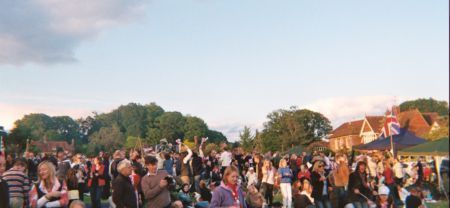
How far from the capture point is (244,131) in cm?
5309

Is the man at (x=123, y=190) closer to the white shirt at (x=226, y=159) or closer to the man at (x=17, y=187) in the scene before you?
the man at (x=17, y=187)

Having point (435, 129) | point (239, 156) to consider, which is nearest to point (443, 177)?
point (435, 129)

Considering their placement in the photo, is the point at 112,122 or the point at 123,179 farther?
the point at 112,122

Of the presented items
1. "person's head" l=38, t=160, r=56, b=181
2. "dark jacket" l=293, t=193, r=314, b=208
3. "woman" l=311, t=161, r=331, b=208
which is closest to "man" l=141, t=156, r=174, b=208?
"person's head" l=38, t=160, r=56, b=181

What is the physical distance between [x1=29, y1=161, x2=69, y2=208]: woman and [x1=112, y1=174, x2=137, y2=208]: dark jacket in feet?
2.34

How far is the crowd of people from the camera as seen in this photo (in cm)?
708

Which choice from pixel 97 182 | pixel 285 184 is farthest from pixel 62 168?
pixel 285 184

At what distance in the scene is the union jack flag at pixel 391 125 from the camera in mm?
3626

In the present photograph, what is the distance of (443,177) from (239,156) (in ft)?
69.0

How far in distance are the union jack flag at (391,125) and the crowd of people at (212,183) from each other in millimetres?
335

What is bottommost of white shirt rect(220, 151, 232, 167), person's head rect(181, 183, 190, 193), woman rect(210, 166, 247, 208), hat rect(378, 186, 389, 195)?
hat rect(378, 186, 389, 195)

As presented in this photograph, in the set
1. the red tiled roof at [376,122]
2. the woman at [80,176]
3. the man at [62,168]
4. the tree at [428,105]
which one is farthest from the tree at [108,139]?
the tree at [428,105]

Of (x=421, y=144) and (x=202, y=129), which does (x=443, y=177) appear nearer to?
(x=421, y=144)

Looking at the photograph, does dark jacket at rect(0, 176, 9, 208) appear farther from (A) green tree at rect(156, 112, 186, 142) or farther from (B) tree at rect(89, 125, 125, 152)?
(A) green tree at rect(156, 112, 186, 142)
